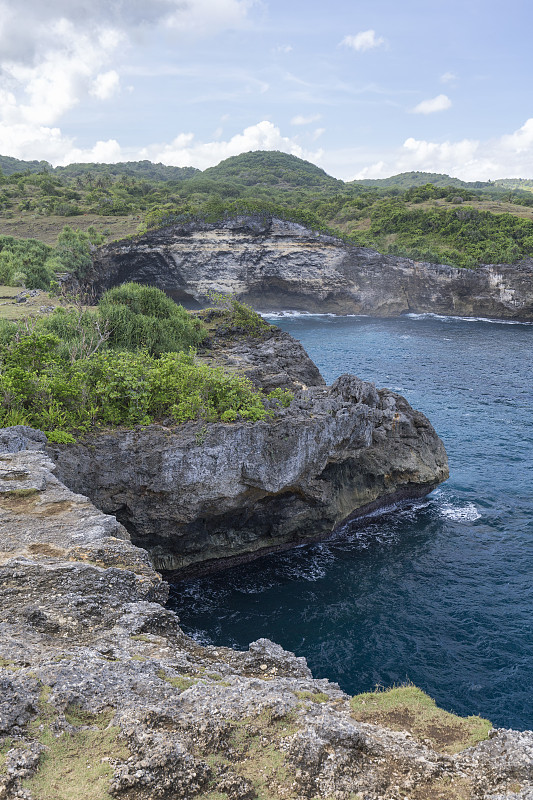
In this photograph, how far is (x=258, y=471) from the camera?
2150cm

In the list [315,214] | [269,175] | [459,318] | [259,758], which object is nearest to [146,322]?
[259,758]

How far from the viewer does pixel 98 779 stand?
6.48 metres

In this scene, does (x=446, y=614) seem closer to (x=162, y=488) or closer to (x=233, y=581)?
(x=233, y=581)

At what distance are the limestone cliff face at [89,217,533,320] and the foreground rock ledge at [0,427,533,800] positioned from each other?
68696mm

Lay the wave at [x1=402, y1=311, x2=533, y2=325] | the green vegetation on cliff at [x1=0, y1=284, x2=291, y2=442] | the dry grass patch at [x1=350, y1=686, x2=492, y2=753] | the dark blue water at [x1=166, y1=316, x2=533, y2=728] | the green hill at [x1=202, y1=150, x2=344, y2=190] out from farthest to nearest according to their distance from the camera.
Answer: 1. the green hill at [x1=202, y1=150, x2=344, y2=190]
2. the wave at [x1=402, y1=311, x2=533, y2=325]
3. the green vegetation on cliff at [x1=0, y1=284, x2=291, y2=442]
4. the dark blue water at [x1=166, y1=316, x2=533, y2=728]
5. the dry grass patch at [x1=350, y1=686, x2=492, y2=753]

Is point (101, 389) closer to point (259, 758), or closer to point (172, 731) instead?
point (172, 731)

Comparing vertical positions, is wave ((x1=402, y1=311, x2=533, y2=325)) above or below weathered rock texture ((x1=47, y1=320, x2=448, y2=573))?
above

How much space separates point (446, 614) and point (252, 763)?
15.3m

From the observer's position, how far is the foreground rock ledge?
261 inches

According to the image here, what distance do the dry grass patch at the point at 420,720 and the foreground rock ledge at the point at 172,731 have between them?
0.30 metres

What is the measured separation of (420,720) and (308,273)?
7643 cm

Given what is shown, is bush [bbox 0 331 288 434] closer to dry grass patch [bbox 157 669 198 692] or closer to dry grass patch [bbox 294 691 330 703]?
dry grass patch [bbox 157 669 198 692]

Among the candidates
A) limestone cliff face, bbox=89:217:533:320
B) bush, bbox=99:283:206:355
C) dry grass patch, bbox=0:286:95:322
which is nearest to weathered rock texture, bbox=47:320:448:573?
bush, bbox=99:283:206:355

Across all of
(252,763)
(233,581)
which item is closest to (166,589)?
(252,763)
